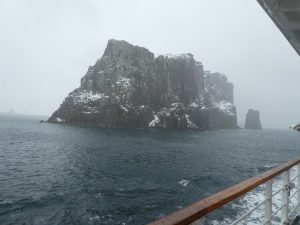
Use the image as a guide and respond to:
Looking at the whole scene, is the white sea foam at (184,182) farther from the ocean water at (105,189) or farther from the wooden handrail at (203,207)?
the wooden handrail at (203,207)

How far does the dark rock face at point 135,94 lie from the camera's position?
12838 cm

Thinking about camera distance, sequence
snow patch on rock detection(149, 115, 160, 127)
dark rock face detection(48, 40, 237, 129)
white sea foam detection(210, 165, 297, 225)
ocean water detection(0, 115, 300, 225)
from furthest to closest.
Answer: snow patch on rock detection(149, 115, 160, 127) < dark rock face detection(48, 40, 237, 129) < ocean water detection(0, 115, 300, 225) < white sea foam detection(210, 165, 297, 225)

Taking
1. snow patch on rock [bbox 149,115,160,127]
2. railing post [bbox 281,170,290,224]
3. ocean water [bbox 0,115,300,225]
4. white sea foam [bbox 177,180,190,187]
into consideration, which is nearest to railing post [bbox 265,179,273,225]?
railing post [bbox 281,170,290,224]

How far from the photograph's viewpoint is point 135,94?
135625 millimetres

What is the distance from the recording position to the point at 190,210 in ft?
6.12

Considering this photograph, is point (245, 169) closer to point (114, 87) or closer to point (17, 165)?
point (17, 165)

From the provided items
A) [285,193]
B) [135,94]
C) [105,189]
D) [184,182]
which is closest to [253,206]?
[184,182]

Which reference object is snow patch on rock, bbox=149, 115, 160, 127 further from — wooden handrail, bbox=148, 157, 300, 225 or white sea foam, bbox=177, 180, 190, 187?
wooden handrail, bbox=148, 157, 300, 225

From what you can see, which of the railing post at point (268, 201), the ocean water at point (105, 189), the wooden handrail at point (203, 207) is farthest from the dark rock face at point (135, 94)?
the wooden handrail at point (203, 207)

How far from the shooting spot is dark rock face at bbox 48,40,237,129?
128 m

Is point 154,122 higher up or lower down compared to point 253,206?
higher up

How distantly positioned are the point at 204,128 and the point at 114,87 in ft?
176

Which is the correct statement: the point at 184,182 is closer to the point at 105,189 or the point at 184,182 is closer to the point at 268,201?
the point at 105,189

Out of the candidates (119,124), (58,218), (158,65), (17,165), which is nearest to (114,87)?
(119,124)
